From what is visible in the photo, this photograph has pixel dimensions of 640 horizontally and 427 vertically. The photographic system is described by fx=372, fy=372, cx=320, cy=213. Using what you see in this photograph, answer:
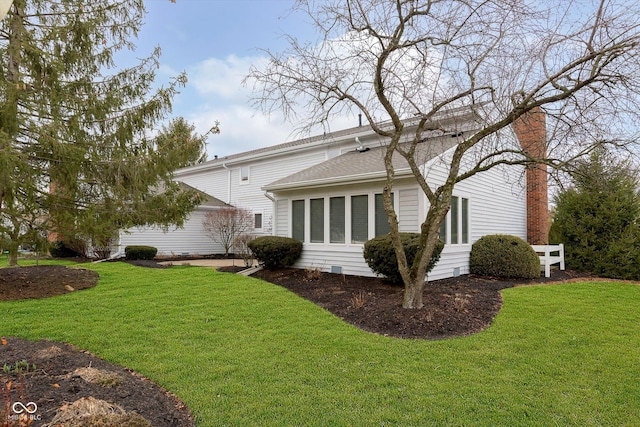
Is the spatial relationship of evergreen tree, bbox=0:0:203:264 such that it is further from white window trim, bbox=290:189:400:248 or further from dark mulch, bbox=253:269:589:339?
dark mulch, bbox=253:269:589:339

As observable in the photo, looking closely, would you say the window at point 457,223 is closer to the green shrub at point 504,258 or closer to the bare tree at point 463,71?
the green shrub at point 504,258

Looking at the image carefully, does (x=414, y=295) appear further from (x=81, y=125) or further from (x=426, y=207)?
(x=81, y=125)

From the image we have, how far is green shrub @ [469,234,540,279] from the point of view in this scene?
9.70 meters

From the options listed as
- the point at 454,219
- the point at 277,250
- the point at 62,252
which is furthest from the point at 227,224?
the point at 454,219

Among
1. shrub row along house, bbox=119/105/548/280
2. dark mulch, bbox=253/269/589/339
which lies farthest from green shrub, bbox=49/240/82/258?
dark mulch, bbox=253/269/589/339

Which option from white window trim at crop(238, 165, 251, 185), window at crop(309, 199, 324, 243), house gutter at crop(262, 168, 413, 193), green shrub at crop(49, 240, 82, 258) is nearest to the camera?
house gutter at crop(262, 168, 413, 193)

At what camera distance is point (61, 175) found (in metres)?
7.60

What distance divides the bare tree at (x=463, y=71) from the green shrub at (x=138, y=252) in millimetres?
11100

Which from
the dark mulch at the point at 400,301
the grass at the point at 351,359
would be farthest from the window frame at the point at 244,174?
the grass at the point at 351,359

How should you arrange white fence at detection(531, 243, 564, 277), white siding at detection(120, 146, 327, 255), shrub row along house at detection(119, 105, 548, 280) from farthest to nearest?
white siding at detection(120, 146, 327, 255), white fence at detection(531, 243, 564, 277), shrub row along house at detection(119, 105, 548, 280)

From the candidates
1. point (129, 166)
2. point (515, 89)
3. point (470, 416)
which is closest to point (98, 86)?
point (129, 166)

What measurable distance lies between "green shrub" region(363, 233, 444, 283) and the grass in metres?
1.72

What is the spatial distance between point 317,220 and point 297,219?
81cm

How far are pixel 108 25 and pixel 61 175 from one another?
3768mm
